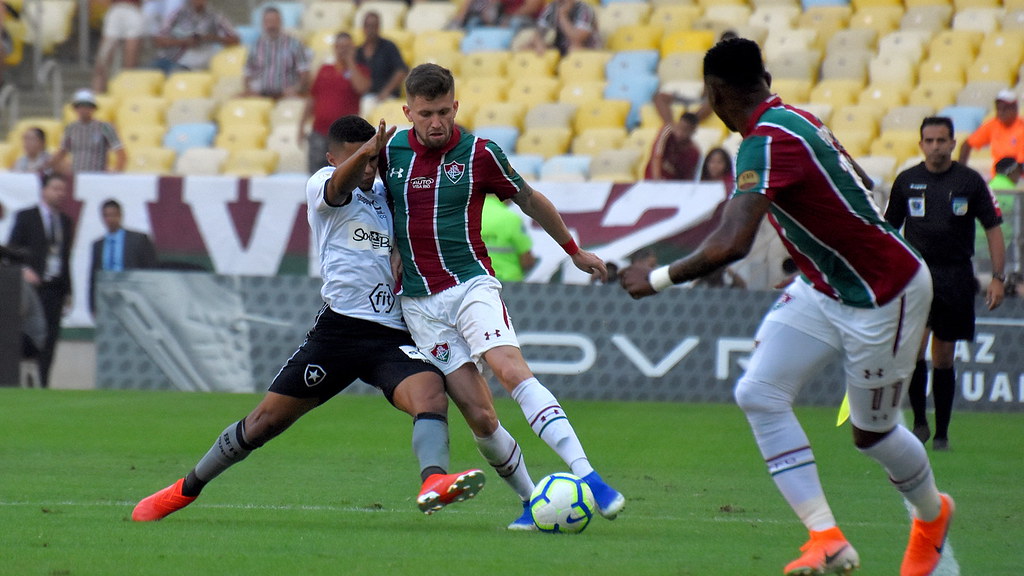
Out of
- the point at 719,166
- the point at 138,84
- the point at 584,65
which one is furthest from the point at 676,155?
the point at 138,84

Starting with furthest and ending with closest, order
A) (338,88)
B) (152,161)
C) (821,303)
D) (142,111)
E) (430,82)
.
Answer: (142,111) → (152,161) → (338,88) → (430,82) → (821,303)

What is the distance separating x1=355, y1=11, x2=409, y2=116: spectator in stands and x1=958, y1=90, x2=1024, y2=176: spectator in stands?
23.0 feet

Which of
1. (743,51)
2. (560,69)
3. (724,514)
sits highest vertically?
(743,51)

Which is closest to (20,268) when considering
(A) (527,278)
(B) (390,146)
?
(A) (527,278)

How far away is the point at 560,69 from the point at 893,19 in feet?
13.9

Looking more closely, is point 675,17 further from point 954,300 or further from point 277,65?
point 954,300

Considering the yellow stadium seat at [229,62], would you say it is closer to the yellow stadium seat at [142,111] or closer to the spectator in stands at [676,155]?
the yellow stadium seat at [142,111]

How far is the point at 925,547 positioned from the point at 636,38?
1377 cm

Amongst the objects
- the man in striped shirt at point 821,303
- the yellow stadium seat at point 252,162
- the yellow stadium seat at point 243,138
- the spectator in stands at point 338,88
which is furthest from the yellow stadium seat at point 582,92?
the man in striped shirt at point 821,303

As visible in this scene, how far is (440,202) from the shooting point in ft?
21.0

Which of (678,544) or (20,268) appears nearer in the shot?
(678,544)

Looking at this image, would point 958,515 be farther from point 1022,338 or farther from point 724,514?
point 1022,338

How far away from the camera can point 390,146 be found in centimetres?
646

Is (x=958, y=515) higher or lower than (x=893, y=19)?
lower
